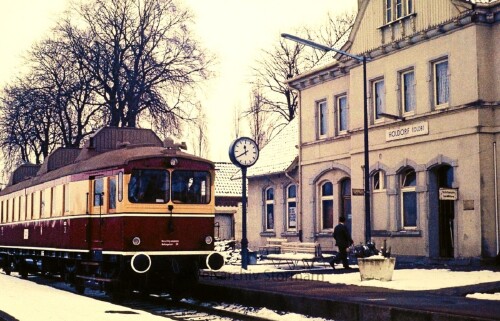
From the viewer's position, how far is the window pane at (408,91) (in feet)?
89.2

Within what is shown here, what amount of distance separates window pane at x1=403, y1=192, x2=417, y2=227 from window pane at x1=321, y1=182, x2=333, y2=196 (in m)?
5.82

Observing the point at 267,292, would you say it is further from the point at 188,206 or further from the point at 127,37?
the point at 127,37

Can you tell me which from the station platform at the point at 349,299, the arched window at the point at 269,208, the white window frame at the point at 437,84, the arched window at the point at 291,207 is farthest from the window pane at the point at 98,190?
the arched window at the point at 269,208

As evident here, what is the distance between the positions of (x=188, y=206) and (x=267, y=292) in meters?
3.17

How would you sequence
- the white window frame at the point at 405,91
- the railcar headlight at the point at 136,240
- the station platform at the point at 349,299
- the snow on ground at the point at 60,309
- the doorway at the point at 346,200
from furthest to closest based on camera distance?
1. the doorway at the point at 346,200
2. the white window frame at the point at 405,91
3. the railcar headlight at the point at 136,240
4. the snow on ground at the point at 60,309
5. the station platform at the point at 349,299

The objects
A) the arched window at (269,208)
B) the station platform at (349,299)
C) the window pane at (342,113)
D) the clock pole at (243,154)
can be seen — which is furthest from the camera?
the arched window at (269,208)

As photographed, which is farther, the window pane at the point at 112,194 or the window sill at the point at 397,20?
the window sill at the point at 397,20

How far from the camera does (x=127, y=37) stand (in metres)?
43.8

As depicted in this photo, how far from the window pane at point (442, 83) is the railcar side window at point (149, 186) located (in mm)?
10943

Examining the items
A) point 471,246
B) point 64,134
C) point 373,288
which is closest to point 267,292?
point 373,288

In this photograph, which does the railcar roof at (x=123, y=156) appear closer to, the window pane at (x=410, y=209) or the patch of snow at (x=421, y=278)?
the patch of snow at (x=421, y=278)

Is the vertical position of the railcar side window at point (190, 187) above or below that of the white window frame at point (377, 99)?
below

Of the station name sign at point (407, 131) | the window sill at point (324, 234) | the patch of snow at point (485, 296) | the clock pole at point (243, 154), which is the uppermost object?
the station name sign at point (407, 131)

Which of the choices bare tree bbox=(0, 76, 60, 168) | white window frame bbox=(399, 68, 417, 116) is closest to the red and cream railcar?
white window frame bbox=(399, 68, 417, 116)
